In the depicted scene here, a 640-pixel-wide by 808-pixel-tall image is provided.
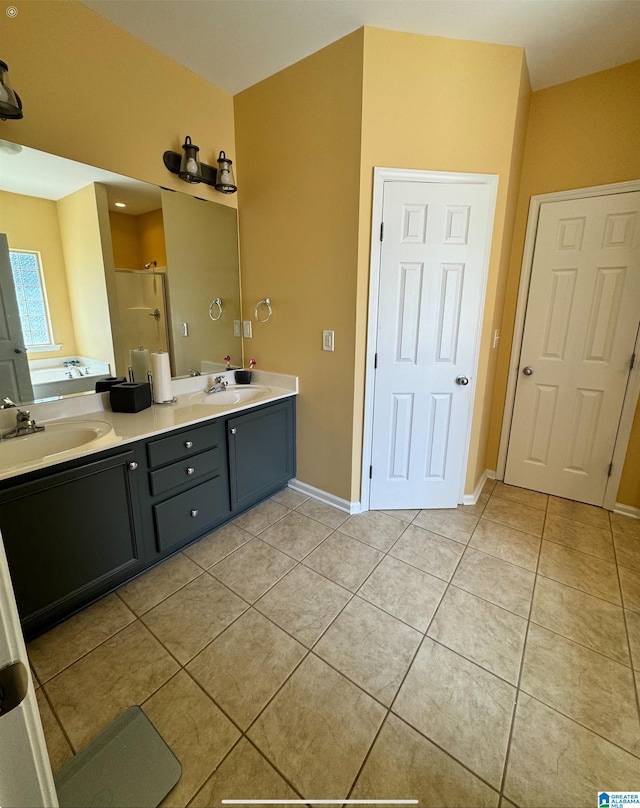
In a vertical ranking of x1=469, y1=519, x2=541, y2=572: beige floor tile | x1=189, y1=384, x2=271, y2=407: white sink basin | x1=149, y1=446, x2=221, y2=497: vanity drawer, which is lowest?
x1=469, y1=519, x2=541, y2=572: beige floor tile

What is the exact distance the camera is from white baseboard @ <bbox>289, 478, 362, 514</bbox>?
2.48m

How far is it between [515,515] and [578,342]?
1.28m

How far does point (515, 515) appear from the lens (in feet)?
8.16

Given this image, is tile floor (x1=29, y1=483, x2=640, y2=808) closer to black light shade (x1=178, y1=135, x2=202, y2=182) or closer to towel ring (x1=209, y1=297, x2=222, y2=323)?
towel ring (x1=209, y1=297, x2=222, y2=323)

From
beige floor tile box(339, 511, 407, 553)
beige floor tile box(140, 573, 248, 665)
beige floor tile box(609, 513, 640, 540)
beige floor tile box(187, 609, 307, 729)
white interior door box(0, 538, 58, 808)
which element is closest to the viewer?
white interior door box(0, 538, 58, 808)

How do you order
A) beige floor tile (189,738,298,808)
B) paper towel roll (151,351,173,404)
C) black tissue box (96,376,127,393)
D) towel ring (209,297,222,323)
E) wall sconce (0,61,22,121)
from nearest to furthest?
beige floor tile (189,738,298,808) < wall sconce (0,61,22,121) < black tissue box (96,376,127,393) < paper towel roll (151,351,173,404) < towel ring (209,297,222,323)

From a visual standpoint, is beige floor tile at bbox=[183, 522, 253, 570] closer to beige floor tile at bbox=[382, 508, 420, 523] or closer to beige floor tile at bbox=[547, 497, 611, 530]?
beige floor tile at bbox=[382, 508, 420, 523]

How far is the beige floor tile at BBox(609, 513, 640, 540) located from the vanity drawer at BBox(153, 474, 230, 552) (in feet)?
8.33

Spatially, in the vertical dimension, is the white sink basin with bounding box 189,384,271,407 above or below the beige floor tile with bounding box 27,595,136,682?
above

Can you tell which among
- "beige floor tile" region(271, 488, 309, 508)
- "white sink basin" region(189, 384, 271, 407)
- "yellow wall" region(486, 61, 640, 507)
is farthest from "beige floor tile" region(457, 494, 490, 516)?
"white sink basin" region(189, 384, 271, 407)

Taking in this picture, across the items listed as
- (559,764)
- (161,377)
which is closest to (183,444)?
(161,377)

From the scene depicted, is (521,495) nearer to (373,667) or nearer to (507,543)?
(507,543)

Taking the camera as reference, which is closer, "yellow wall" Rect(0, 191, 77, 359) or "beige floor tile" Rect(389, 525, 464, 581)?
"yellow wall" Rect(0, 191, 77, 359)

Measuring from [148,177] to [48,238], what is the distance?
718 millimetres
